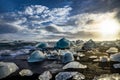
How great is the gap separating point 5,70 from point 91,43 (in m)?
10.2

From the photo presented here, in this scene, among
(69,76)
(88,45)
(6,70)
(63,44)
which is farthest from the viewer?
(88,45)

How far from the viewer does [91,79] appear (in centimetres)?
528

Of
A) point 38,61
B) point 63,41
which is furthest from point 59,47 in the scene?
point 38,61

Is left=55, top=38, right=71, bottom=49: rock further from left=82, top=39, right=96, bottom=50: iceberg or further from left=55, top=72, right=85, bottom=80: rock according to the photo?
left=55, top=72, right=85, bottom=80: rock

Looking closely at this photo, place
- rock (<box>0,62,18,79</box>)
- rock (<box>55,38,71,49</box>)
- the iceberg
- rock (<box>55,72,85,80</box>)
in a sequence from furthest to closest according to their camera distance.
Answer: the iceberg
rock (<box>55,38,71,49</box>)
rock (<box>0,62,18,79</box>)
rock (<box>55,72,85,80</box>)

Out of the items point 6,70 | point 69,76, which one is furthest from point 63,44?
point 69,76

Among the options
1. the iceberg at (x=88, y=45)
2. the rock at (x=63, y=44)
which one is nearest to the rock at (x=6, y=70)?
the rock at (x=63, y=44)

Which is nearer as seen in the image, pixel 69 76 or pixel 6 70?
pixel 69 76

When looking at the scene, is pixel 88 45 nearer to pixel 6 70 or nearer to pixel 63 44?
pixel 63 44

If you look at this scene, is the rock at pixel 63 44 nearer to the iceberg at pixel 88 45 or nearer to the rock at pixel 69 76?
the iceberg at pixel 88 45

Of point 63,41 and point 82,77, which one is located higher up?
point 63,41

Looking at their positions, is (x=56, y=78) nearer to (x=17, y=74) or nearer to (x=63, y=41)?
(x=17, y=74)

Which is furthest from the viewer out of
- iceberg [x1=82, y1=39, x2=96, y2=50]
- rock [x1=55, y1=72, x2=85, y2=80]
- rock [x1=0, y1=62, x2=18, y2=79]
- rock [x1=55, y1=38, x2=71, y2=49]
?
iceberg [x1=82, y1=39, x2=96, y2=50]

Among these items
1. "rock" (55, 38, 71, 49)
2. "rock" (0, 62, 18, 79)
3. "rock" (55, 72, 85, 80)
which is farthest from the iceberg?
"rock" (55, 72, 85, 80)
